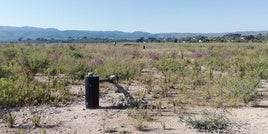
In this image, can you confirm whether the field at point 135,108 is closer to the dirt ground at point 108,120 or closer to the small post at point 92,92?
the dirt ground at point 108,120

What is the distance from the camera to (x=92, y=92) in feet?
33.2

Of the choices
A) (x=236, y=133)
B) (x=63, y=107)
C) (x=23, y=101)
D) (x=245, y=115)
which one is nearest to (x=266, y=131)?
(x=236, y=133)

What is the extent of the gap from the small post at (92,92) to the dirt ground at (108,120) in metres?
0.19

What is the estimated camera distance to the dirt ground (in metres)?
7.93

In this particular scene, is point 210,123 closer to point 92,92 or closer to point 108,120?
point 108,120

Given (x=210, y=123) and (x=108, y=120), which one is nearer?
(x=210, y=123)

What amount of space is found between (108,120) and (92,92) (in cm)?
154

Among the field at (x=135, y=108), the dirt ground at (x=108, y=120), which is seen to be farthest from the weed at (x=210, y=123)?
the dirt ground at (x=108, y=120)

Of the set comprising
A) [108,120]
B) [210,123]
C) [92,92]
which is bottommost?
[108,120]

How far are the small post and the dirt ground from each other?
0.19 m

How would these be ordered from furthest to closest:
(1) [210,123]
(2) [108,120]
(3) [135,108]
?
(3) [135,108], (2) [108,120], (1) [210,123]

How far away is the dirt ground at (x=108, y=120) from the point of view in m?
7.93

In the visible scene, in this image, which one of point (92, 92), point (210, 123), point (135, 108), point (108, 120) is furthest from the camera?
point (92, 92)

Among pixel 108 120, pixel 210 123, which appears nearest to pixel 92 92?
pixel 108 120
